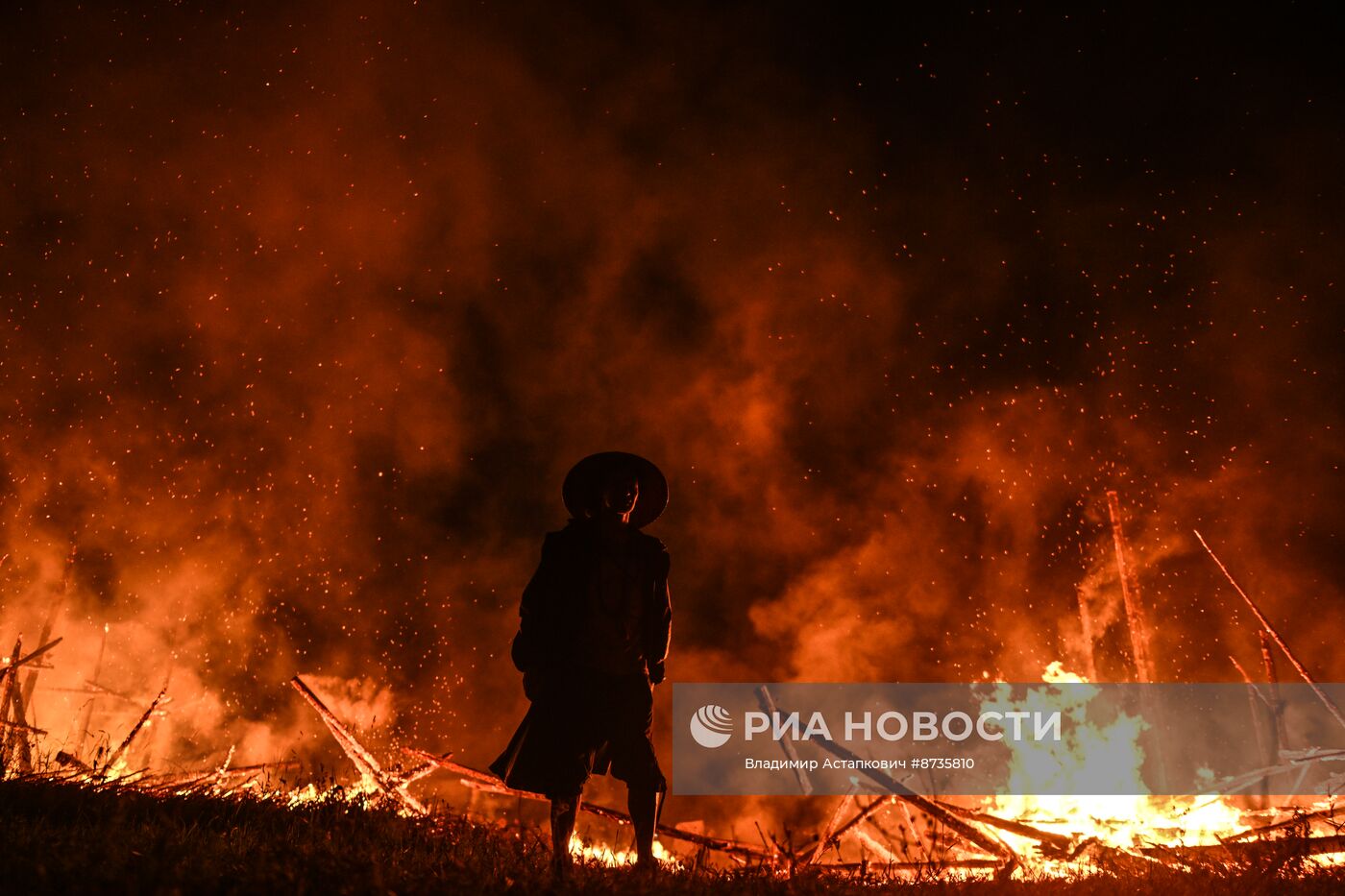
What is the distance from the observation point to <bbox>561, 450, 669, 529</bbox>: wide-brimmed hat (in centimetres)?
633

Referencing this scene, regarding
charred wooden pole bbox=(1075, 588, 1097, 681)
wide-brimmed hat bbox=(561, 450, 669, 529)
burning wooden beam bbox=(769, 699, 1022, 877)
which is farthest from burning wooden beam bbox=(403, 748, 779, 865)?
charred wooden pole bbox=(1075, 588, 1097, 681)

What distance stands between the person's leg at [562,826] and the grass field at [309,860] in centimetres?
12

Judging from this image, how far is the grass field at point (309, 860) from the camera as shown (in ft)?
11.5

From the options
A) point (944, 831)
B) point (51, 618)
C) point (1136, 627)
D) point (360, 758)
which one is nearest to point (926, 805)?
point (944, 831)

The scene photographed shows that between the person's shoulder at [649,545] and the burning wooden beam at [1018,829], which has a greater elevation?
the person's shoulder at [649,545]

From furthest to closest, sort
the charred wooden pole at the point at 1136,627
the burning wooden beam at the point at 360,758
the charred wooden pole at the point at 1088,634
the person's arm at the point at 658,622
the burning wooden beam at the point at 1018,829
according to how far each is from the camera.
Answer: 1. the charred wooden pole at the point at 1088,634
2. the charred wooden pole at the point at 1136,627
3. the burning wooden beam at the point at 360,758
4. the burning wooden beam at the point at 1018,829
5. the person's arm at the point at 658,622

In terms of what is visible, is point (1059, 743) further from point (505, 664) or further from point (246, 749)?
point (246, 749)

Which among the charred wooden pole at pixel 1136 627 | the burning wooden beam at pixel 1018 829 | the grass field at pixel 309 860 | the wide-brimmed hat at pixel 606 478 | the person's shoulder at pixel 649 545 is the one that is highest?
the charred wooden pole at pixel 1136 627

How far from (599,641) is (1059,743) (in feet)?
58.5

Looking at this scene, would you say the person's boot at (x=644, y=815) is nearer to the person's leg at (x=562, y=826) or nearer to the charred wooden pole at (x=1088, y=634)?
the person's leg at (x=562, y=826)

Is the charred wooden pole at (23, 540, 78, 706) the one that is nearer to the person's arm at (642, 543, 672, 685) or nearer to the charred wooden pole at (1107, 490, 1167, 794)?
the person's arm at (642, 543, 672, 685)

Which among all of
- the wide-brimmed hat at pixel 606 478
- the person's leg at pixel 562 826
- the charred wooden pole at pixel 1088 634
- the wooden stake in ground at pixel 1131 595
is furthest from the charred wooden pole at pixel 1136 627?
the person's leg at pixel 562 826

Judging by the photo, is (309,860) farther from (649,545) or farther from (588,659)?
(649,545)

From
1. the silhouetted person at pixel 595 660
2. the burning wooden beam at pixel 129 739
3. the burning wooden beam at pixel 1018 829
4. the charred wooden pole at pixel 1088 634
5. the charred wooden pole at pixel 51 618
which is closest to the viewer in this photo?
the silhouetted person at pixel 595 660
